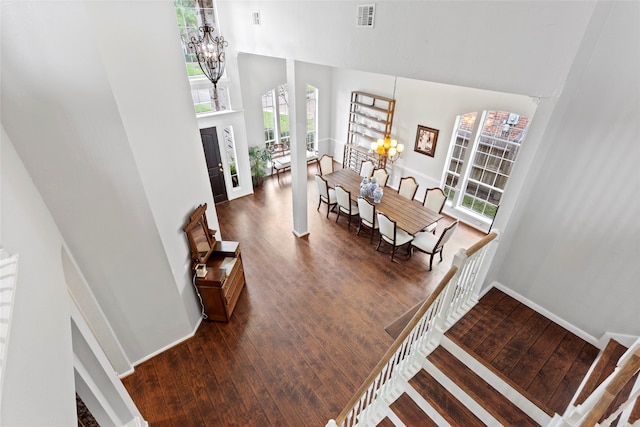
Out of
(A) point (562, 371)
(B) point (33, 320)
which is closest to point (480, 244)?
(A) point (562, 371)

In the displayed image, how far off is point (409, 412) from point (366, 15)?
4.19m

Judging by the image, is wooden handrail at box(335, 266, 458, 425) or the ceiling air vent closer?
wooden handrail at box(335, 266, 458, 425)

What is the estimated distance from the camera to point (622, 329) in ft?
9.59

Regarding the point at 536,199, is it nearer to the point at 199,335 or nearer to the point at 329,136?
the point at 199,335

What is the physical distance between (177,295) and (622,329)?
4796 millimetres

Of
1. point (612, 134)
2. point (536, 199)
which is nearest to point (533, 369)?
point (536, 199)

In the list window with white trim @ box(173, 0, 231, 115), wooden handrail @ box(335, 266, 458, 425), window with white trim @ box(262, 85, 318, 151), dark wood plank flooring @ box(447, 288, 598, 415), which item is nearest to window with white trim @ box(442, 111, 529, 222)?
dark wood plank flooring @ box(447, 288, 598, 415)

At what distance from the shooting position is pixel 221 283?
164 inches

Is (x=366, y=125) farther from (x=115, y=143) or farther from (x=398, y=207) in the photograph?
(x=115, y=143)

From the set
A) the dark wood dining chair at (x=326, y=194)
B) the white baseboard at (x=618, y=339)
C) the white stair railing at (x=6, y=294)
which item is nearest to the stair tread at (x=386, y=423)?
the white baseboard at (x=618, y=339)

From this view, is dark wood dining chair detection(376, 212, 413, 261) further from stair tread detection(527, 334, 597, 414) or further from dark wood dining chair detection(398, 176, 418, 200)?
stair tread detection(527, 334, 597, 414)

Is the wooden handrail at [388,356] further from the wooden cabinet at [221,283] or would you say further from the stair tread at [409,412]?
the wooden cabinet at [221,283]

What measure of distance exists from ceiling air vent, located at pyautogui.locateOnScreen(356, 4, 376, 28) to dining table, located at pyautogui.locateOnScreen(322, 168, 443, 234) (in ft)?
11.1

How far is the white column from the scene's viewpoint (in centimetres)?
494
